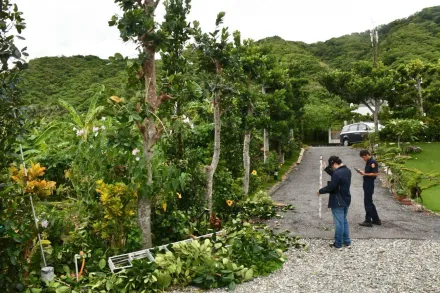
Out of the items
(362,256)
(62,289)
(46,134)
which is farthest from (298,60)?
(62,289)

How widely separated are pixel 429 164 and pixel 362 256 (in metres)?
11.4

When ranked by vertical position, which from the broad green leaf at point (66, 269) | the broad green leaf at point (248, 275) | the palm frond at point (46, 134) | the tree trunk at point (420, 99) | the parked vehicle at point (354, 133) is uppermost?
the tree trunk at point (420, 99)

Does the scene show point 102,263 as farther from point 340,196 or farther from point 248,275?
point 340,196

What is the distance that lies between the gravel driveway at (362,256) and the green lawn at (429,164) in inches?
35.8

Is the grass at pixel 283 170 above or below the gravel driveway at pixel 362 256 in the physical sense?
above

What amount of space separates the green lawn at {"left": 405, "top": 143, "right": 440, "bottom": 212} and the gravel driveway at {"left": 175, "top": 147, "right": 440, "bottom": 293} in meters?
0.91

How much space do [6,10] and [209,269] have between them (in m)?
3.87

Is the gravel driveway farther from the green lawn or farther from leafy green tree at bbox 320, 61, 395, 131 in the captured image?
leafy green tree at bbox 320, 61, 395, 131

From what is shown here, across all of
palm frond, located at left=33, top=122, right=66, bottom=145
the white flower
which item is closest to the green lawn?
the white flower

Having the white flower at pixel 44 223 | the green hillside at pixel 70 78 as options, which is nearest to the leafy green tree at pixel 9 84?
the white flower at pixel 44 223

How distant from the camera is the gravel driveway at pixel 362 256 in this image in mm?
5527

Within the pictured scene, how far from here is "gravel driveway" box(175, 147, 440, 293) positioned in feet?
18.1

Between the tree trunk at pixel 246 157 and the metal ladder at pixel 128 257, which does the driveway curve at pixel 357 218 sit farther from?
the metal ladder at pixel 128 257

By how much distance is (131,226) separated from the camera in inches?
248
